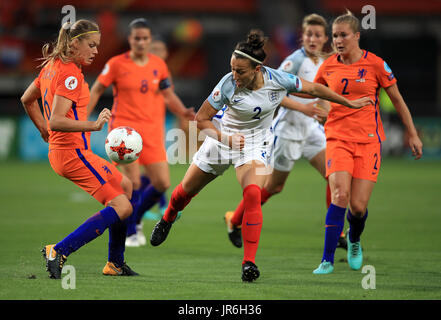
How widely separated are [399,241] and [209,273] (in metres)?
3.18

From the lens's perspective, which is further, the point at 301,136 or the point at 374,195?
the point at 374,195

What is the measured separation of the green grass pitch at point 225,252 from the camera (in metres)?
5.81

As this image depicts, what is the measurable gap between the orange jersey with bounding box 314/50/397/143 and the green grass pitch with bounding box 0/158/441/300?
4.29 feet

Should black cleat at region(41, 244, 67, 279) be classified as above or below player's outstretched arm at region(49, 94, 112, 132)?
below

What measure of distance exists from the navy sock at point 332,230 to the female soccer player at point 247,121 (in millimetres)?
800

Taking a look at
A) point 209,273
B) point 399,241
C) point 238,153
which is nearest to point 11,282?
point 209,273

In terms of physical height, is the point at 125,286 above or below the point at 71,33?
below

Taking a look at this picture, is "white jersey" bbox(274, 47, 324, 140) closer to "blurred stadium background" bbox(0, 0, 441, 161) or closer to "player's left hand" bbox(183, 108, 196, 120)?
"player's left hand" bbox(183, 108, 196, 120)

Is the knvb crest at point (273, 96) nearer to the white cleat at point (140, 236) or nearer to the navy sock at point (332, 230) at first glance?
the navy sock at point (332, 230)

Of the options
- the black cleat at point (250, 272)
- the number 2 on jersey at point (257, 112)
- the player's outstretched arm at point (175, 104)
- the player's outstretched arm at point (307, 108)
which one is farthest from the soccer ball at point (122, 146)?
the player's outstretched arm at point (175, 104)

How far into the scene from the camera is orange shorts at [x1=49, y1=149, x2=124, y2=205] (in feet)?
20.3

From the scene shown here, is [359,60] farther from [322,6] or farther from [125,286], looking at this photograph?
[322,6]

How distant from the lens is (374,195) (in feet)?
46.3

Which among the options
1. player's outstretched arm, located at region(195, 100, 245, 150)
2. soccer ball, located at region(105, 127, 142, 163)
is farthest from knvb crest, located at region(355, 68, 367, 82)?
soccer ball, located at region(105, 127, 142, 163)
